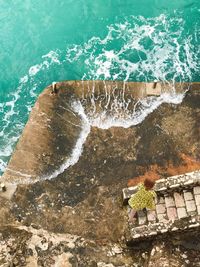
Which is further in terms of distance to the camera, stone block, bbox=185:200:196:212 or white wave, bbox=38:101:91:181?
white wave, bbox=38:101:91:181

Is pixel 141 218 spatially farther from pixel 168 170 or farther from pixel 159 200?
pixel 168 170

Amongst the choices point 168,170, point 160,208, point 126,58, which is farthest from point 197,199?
point 126,58

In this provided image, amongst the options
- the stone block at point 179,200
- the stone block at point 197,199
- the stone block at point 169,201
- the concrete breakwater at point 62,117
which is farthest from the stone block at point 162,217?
the concrete breakwater at point 62,117

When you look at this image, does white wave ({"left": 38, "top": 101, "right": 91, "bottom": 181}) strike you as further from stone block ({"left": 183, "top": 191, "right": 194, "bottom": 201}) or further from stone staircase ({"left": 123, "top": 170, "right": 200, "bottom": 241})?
stone block ({"left": 183, "top": 191, "right": 194, "bottom": 201})

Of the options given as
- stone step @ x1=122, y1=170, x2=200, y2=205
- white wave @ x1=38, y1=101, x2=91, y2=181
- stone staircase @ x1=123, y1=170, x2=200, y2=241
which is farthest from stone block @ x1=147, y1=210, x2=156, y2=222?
white wave @ x1=38, y1=101, x2=91, y2=181

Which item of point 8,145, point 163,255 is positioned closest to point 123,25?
point 8,145

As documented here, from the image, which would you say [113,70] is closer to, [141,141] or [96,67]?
[96,67]
